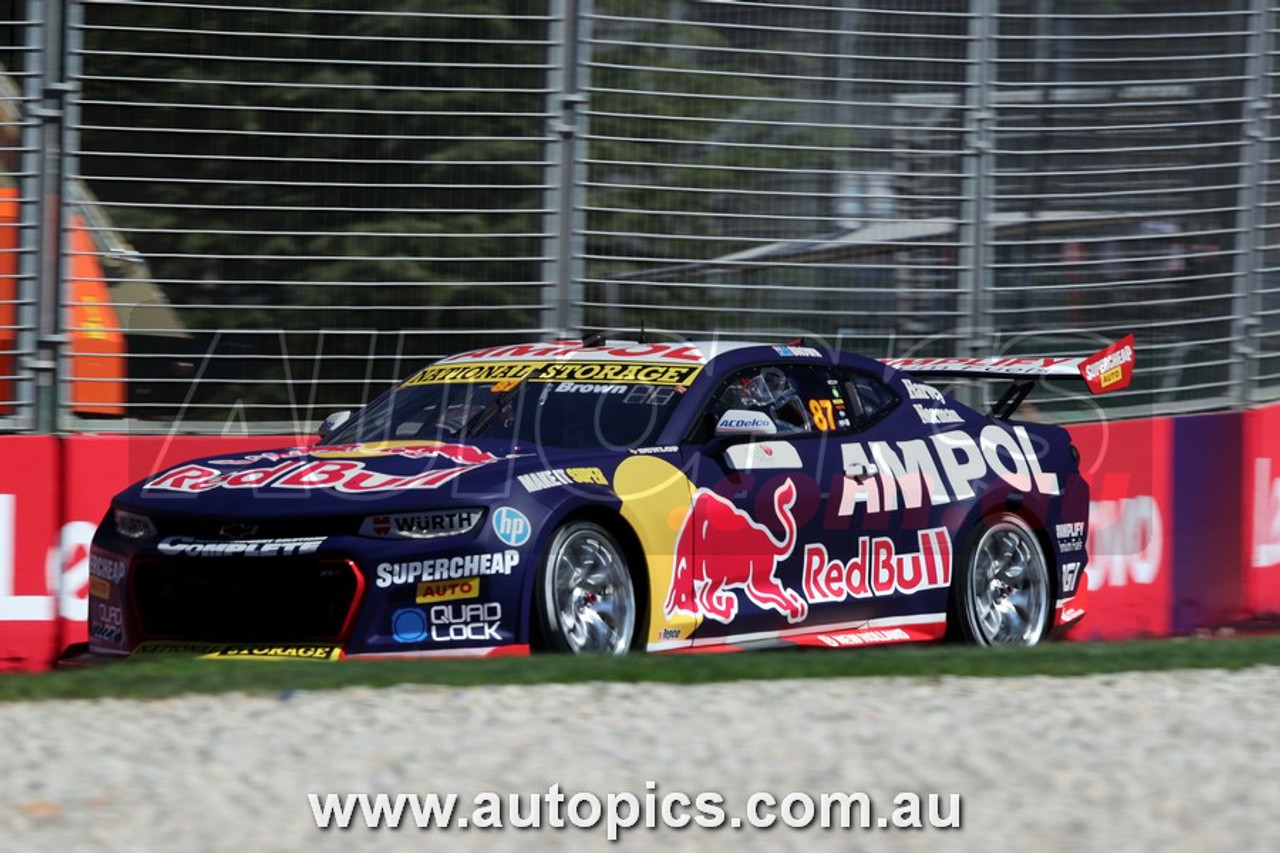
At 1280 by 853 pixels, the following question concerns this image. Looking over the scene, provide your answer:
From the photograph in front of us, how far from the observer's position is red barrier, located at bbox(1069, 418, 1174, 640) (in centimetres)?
1102

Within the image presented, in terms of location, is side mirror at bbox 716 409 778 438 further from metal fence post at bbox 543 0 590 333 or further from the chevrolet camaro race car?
metal fence post at bbox 543 0 590 333

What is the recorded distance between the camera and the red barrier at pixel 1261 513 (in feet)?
38.4

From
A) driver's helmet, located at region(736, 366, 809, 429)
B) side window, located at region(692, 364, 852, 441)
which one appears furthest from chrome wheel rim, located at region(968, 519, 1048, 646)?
driver's helmet, located at region(736, 366, 809, 429)

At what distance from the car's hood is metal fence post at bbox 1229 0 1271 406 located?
6127mm

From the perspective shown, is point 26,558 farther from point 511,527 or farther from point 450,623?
point 511,527

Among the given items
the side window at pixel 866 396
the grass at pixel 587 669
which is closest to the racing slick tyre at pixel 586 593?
the grass at pixel 587 669

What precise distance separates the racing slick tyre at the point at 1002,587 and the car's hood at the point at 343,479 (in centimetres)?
217

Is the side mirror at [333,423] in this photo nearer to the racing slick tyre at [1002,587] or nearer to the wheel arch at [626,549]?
the wheel arch at [626,549]

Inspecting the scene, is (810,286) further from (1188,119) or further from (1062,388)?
(1188,119)

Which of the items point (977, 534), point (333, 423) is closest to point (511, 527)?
point (333, 423)

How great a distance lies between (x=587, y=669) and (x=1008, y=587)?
3211 millimetres

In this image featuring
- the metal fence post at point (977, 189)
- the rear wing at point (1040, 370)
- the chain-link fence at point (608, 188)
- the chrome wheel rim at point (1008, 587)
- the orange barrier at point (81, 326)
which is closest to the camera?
the chrome wheel rim at point (1008, 587)

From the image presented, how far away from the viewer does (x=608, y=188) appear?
1073cm

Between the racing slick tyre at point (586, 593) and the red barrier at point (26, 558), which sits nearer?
the racing slick tyre at point (586, 593)
